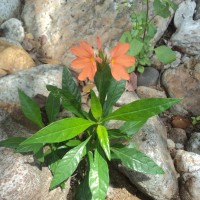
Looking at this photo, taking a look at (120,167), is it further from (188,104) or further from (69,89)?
(188,104)

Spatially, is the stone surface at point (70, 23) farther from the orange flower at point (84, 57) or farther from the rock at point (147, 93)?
the orange flower at point (84, 57)

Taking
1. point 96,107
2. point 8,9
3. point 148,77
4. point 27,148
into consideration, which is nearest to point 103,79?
point 96,107

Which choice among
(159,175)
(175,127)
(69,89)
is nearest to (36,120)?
(69,89)

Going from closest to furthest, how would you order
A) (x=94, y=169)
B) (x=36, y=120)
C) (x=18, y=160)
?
1. (x=94, y=169)
2. (x=18, y=160)
3. (x=36, y=120)

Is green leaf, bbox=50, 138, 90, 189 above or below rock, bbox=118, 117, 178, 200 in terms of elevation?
above

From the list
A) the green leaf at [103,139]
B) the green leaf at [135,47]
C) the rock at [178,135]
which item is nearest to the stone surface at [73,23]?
the green leaf at [135,47]

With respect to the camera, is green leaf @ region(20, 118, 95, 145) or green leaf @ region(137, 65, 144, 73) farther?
green leaf @ region(137, 65, 144, 73)

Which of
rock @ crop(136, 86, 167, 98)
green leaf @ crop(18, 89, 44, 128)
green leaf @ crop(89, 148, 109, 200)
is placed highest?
green leaf @ crop(18, 89, 44, 128)

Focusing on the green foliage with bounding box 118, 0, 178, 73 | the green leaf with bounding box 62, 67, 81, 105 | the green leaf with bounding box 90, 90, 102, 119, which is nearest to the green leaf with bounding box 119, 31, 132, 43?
the green foliage with bounding box 118, 0, 178, 73

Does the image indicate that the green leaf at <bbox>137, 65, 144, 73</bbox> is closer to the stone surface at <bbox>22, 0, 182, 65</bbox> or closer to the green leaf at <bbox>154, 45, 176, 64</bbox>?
the green leaf at <bbox>154, 45, 176, 64</bbox>
